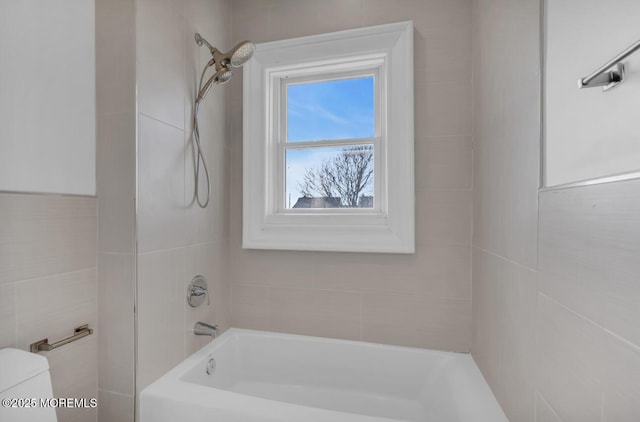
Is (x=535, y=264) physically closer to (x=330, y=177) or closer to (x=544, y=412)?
(x=544, y=412)

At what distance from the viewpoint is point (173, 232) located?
1.43 metres

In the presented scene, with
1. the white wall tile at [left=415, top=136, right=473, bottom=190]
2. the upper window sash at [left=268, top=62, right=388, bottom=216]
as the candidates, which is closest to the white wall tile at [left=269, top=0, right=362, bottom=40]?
the upper window sash at [left=268, top=62, right=388, bottom=216]

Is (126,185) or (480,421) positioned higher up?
(126,185)

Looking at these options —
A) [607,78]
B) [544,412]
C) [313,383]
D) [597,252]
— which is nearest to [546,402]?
A: [544,412]

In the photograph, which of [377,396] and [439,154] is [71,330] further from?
[439,154]

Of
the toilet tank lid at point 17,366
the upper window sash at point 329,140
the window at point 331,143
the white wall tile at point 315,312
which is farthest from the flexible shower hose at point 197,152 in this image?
the toilet tank lid at point 17,366

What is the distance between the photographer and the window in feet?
5.44

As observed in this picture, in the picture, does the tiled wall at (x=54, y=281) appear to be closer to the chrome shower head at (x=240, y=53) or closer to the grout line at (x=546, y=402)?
the chrome shower head at (x=240, y=53)

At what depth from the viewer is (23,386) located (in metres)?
0.89

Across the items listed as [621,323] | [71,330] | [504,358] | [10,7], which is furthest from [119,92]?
[504,358]

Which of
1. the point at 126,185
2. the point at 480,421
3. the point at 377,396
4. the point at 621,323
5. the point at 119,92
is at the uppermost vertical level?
the point at 119,92

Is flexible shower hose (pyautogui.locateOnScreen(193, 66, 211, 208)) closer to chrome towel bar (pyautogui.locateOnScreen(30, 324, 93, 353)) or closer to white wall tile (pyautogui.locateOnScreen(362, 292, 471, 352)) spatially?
chrome towel bar (pyautogui.locateOnScreen(30, 324, 93, 353))

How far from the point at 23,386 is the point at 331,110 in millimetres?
1755

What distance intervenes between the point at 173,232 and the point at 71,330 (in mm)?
502
